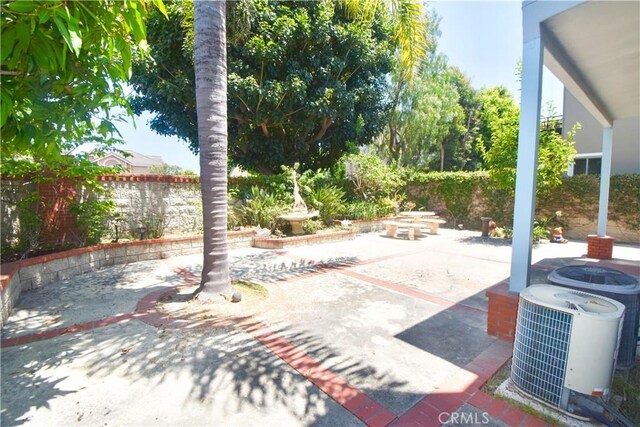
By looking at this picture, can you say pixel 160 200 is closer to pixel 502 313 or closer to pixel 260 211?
pixel 260 211

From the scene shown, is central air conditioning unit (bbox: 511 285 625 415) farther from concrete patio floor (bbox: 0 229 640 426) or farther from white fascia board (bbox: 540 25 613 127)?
white fascia board (bbox: 540 25 613 127)

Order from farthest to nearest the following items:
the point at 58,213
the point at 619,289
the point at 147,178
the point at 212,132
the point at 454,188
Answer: the point at 454,188 → the point at 147,178 → the point at 58,213 → the point at 212,132 → the point at 619,289

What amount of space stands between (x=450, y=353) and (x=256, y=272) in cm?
431

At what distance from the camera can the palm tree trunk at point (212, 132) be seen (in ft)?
15.1

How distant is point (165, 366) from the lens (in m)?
3.14

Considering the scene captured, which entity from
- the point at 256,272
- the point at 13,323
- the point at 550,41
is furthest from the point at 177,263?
the point at 550,41

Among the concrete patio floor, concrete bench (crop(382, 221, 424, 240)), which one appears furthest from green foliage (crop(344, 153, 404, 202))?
the concrete patio floor

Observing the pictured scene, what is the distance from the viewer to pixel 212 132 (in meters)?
4.70

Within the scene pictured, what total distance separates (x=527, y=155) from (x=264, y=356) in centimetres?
351

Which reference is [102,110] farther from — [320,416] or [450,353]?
[450,353]

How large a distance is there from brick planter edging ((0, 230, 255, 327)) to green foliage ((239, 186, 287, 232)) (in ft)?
2.42

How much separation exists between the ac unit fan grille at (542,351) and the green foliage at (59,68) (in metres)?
3.70

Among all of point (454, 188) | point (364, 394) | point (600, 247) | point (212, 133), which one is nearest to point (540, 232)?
point (600, 247)

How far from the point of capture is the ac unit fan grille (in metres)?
2.41
